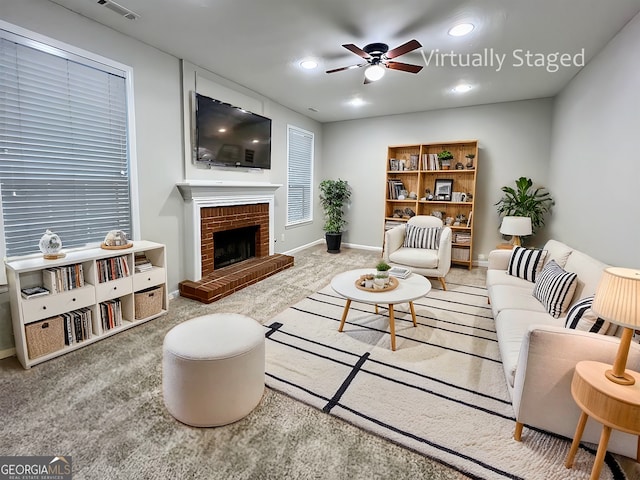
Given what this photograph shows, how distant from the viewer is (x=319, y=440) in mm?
1558

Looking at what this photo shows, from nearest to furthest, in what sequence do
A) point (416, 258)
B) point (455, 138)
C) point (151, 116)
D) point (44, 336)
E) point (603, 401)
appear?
point (603, 401)
point (44, 336)
point (151, 116)
point (416, 258)
point (455, 138)

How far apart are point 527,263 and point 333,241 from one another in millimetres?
3340

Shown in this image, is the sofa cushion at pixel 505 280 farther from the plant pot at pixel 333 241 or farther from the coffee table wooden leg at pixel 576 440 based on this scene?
the plant pot at pixel 333 241

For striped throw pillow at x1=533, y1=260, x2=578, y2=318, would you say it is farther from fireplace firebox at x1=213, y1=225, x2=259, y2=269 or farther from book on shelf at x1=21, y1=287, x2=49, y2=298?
book on shelf at x1=21, y1=287, x2=49, y2=298

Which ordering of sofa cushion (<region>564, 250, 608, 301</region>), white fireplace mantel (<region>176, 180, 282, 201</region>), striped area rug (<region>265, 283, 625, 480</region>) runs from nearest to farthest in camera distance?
striped area rug (<region>265, 283, 625, 480</region>) → sofa cushion (<region>564, 250, 608, 301</region>) → white fireplace mantel (<region>176, 180, 282, 201</region>)

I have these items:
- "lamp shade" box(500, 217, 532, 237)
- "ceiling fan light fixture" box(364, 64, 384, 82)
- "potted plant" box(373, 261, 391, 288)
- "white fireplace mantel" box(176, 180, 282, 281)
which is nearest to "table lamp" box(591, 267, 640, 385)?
"potted plant" box(373, 261, 391, 288)

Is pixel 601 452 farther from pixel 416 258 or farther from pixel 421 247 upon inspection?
pixel 421 247

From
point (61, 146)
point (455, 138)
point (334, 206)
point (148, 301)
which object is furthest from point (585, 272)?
point (334, 206)

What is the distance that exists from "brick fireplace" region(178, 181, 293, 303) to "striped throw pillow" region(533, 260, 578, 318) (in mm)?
2997

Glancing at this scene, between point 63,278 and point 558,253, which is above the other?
point 558,253

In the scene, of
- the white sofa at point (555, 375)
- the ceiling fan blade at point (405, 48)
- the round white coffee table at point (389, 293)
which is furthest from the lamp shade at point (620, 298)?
the ceiling fan blade at point (405, 48)

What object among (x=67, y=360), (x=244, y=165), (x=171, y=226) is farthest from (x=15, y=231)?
(x=244, y=165)

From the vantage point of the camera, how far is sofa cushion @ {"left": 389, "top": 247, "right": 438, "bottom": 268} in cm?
379

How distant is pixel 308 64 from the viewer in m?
3.38
